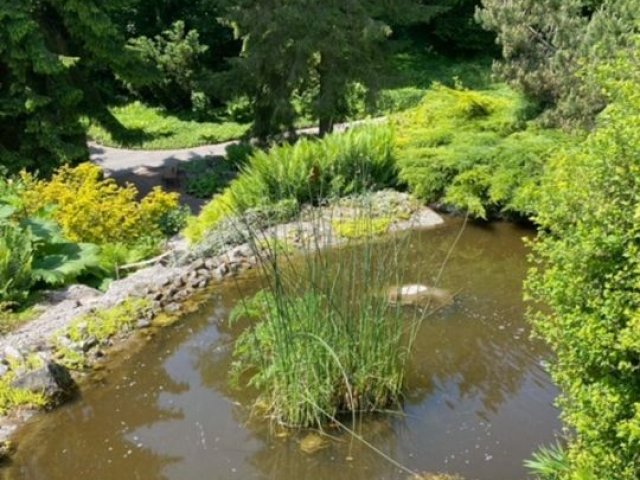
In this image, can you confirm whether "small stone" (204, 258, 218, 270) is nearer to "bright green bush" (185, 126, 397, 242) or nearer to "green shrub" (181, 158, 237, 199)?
"bright green bush" (185, 126, 397, 242)

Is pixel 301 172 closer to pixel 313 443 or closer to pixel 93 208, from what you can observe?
pixel 93 208

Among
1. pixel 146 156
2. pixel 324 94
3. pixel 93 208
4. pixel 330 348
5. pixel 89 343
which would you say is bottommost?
pixel 146 156

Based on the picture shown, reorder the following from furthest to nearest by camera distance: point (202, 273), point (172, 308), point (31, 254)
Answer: point (202, 273), point (31, 254), point (172, 308)

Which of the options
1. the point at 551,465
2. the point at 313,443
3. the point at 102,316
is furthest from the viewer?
the point at 102,316

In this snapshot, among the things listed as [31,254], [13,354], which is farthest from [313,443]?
[31,254]

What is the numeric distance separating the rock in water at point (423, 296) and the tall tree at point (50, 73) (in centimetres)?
495

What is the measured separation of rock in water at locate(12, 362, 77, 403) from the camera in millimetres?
4883

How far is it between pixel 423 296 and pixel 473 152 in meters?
2.88

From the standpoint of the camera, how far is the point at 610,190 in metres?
2.70

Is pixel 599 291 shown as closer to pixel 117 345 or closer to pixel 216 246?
pixel 117 345

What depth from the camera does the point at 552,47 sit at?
8586 mm

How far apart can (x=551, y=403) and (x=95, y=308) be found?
3.52 m

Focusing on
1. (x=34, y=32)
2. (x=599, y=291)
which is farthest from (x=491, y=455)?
(x=34, y=32)

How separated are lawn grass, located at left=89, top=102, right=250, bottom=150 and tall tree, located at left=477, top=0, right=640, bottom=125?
5912 millimetres
